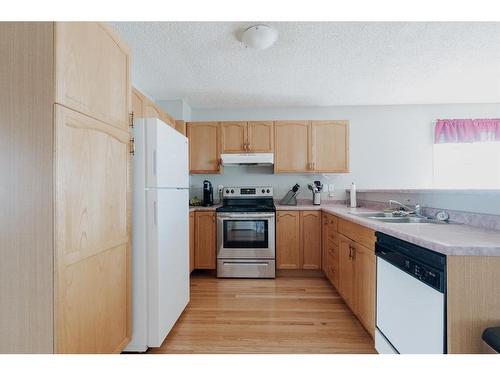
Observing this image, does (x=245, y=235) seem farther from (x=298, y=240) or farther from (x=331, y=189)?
(x=331, y=189)

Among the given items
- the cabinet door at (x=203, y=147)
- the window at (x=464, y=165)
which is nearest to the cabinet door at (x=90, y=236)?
the cabinet door at (x=203, y=147)

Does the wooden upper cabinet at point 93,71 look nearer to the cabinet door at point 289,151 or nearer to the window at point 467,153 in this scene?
the cabinet door at point 289,151

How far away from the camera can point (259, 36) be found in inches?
79.4

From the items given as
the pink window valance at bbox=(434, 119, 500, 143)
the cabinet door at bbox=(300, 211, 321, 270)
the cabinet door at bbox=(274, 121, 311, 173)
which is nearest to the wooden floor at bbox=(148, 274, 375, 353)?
the cabinet door at bbox=(300, 211, 321, 270)

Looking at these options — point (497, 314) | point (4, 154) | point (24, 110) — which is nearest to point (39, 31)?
point (24, 110)

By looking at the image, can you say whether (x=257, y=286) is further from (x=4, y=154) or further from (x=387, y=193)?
(x=4, y=154)

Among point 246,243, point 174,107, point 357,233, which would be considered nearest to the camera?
point 357,233

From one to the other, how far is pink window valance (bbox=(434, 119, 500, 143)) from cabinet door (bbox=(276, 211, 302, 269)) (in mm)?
2539

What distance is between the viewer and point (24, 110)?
3.36ft

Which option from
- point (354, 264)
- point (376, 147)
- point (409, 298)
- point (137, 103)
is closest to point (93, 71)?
point (137, 103)

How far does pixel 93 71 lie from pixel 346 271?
2.29 metres

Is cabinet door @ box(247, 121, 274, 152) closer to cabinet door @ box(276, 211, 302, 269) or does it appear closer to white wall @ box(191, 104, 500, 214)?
white wall @ box(191, 104, 500, 214)

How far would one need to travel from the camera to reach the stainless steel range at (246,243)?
10.4 feet

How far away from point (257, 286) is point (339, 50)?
2.47 metres
